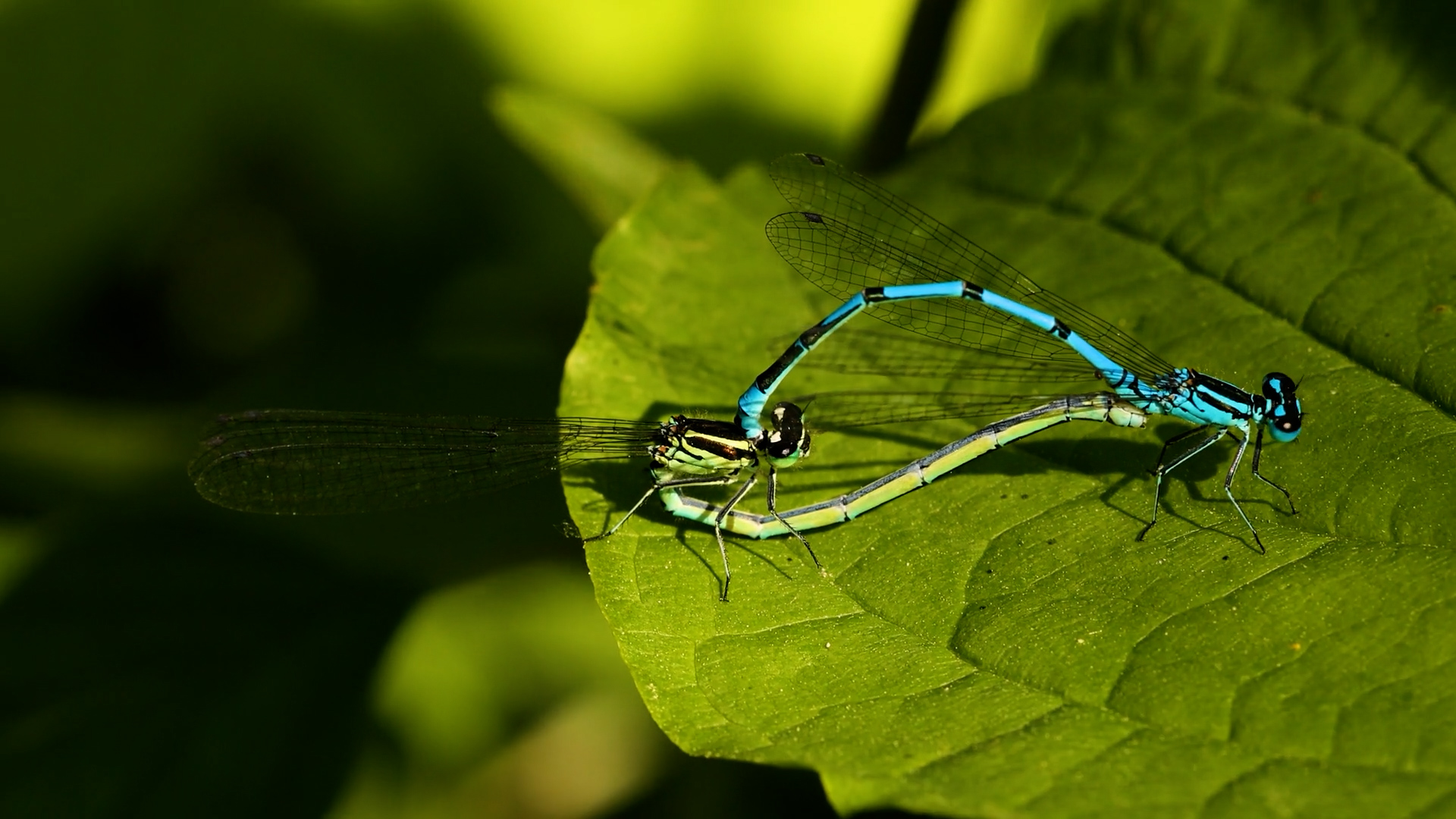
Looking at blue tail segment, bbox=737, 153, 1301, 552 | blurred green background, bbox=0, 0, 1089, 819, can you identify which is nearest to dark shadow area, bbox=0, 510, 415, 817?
blurred green background, bbox=0, 0, 1089, 819

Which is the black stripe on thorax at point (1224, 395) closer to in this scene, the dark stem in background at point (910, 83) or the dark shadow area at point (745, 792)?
the dark stem in background at point (910, 83)

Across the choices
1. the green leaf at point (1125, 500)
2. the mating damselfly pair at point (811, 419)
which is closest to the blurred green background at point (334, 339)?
the mating damselfly pair at point (811, 419)

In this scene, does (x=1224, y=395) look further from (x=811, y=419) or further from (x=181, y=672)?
(x=181, y=672)

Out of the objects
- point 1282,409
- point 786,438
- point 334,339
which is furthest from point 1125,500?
point 334,339

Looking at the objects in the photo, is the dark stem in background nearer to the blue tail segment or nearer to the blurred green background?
the blurred green background

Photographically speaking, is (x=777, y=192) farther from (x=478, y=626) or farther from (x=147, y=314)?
(x=147, y=314)

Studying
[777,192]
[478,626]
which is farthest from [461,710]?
[777,192]
